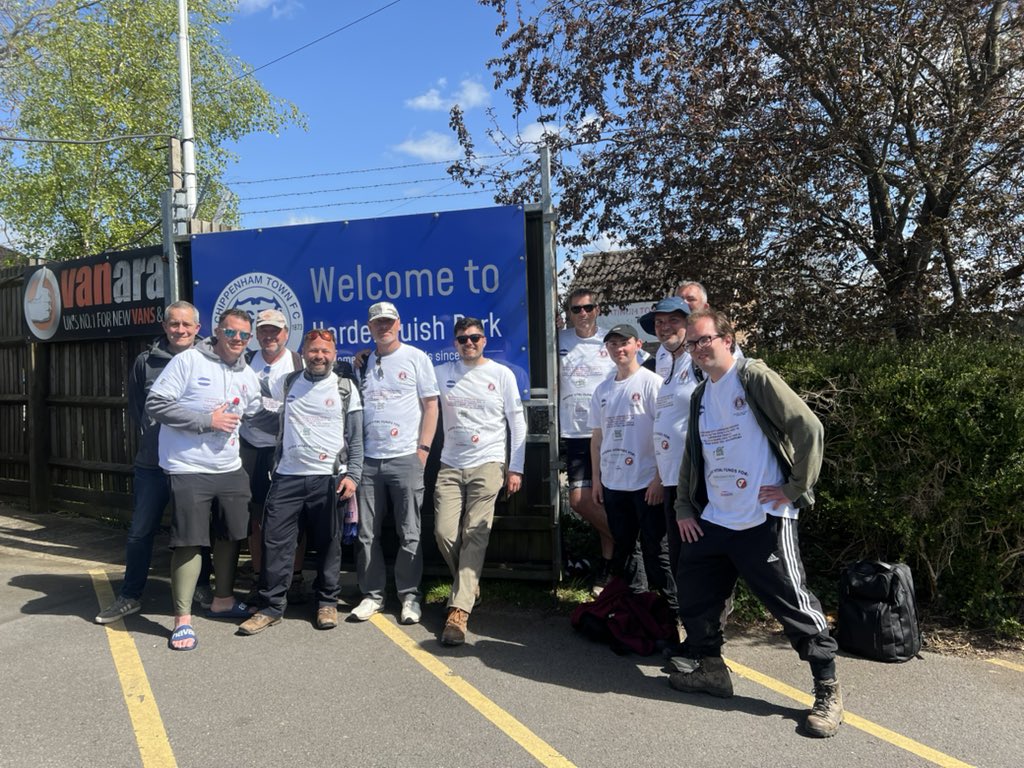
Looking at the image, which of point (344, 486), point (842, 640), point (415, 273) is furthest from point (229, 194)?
point (842, 640)

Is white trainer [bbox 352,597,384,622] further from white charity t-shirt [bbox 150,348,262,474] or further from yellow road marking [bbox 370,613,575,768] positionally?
white charity t-shirt [bbox 150,348,262,474]

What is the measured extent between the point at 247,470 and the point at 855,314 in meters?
4.98

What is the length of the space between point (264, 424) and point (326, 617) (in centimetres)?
135

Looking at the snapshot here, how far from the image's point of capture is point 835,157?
6.00m

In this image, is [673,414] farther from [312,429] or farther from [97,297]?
[97,297]

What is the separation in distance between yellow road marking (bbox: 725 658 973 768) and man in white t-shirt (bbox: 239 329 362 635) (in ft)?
8.07

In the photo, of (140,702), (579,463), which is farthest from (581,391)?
(140,702)

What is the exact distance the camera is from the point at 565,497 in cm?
600

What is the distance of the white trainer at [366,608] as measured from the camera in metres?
4.67

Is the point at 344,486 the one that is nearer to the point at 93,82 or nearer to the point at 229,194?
the point at 229,194

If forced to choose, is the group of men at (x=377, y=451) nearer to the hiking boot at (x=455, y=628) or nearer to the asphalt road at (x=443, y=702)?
the hiking boot at (x=455, y=628)

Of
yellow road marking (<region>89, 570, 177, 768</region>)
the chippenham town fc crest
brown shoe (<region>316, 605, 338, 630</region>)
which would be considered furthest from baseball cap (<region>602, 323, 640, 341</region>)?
yellow road marking (<region>89, 570, 177, 768</region>)

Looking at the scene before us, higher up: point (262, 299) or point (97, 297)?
point (97, 297)

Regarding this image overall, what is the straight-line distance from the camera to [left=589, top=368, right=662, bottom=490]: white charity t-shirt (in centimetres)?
432
